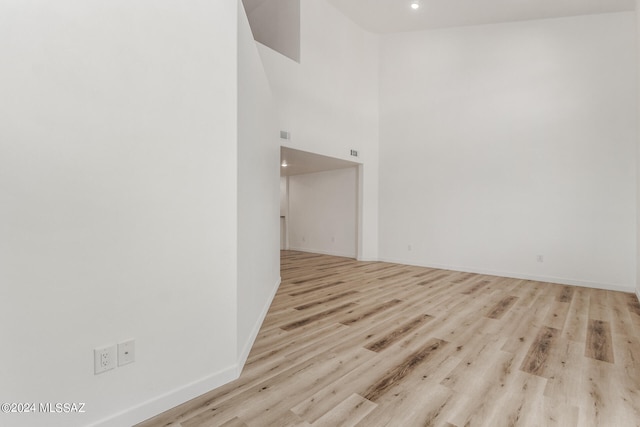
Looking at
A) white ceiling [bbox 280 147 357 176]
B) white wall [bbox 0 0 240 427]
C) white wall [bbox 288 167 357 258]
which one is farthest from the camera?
white wall [bbox 288 167 357 258]

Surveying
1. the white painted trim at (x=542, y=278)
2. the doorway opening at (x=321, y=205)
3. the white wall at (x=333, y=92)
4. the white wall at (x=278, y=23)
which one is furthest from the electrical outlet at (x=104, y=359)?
the white painted trim at (x=542, y=278)

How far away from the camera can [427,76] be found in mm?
5781

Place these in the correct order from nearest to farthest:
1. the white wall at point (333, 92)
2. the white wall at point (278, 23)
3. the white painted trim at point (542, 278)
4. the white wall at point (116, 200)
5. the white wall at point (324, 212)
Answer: the white wall at point (116, 200), the white painted trim at point (542, 278), the white wall at point (333, 92), the white wall at point (278, 23), the white wall at point (324, 212)

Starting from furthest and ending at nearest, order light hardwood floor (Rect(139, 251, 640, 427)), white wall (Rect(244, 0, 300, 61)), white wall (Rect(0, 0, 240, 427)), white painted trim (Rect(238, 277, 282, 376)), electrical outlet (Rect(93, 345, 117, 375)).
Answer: white wall (Rect(244, 0, 300, 61))
white painted trim (Rect(238, 277, 282, 376))
light hardwood floor (Rect(139, 251, 640, 427))
electrical outlet (Rect(93, 345, 117, 375))
white wall (Rect(0, 0, 240, 427))

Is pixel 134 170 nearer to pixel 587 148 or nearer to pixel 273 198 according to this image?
pixel 273 198

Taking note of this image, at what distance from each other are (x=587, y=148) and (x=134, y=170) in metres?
5.84

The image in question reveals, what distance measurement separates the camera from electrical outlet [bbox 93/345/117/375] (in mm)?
1328

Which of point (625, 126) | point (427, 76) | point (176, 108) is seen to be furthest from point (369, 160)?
point (176, 108)

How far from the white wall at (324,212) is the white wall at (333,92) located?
0.53 m

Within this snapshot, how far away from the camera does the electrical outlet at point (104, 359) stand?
1328mm

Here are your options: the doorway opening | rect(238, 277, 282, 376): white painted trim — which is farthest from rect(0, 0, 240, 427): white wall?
the doorway opening

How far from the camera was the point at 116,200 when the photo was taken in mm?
1375

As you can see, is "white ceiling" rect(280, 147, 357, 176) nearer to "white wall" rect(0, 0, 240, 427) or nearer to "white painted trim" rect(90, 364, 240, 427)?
"white wall" rect(0, 0, 240, 427)

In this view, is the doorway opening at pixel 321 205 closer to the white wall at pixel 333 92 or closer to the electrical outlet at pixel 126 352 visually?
the white wall at pixel 333 92
